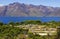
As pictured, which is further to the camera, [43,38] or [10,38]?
[43,38]

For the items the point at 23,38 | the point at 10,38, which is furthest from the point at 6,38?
the point at 23,38

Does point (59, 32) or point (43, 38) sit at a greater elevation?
point (59, 32)

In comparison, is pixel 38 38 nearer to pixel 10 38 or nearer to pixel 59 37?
pixel 10 38

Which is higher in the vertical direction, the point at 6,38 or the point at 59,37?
the point at 59,37

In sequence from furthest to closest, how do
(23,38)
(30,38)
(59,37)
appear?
(30,38)
(23,38)
(59,37)

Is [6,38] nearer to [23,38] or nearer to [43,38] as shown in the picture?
[23,38]

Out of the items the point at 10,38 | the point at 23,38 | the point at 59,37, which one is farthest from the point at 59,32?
the point at 10,38

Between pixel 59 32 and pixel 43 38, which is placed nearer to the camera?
pixel 59 32

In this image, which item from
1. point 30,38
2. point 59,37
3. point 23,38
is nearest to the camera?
point 59,37
